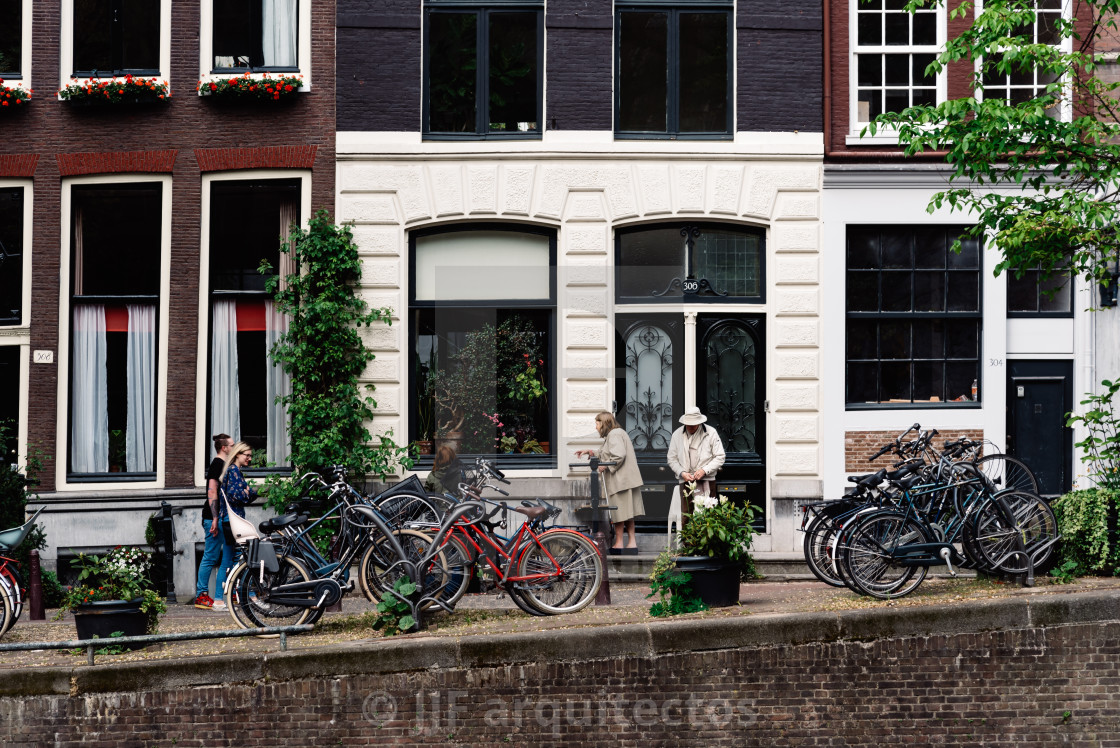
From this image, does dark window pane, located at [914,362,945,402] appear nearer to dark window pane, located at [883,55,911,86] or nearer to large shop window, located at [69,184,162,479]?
dark window pane, located at [883,55,911,86]

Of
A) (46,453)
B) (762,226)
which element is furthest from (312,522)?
(762,226)

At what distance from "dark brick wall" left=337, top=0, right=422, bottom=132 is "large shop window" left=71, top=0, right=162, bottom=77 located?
86.8 inches

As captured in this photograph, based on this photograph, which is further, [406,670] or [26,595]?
[26,595]

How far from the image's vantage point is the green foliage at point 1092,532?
896 cm

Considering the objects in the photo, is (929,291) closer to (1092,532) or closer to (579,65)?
(579,65)

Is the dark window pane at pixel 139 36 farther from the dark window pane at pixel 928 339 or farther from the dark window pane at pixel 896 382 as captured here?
the dark window pane at pixel 928 339

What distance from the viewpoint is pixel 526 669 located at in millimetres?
8070

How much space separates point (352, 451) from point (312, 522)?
3702mm

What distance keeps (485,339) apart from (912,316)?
5083 millimetres

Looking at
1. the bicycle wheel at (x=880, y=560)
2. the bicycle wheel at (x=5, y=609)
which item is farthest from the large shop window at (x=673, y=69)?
the bicycle wheel at (x=5, y=609)

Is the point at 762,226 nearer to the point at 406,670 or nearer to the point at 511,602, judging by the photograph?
the point at 511,602

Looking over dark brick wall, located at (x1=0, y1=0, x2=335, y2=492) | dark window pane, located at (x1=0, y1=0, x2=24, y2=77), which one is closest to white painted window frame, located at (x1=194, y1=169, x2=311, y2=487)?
dark brick wall, located at (x1=0, y1=0, x2=335, y2=492)

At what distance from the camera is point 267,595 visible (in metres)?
9.12

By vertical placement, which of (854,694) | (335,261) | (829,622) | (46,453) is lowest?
(854,694)
